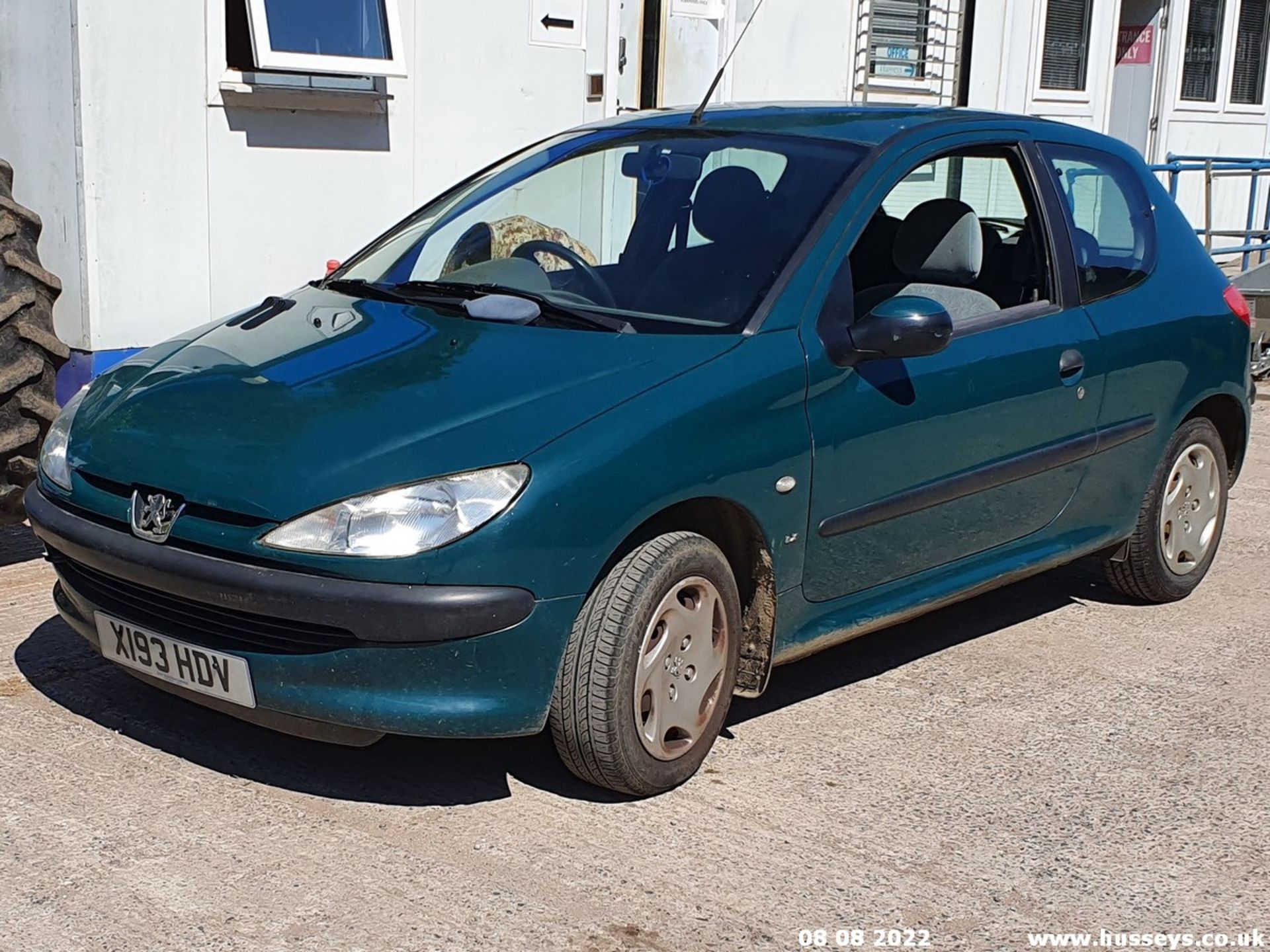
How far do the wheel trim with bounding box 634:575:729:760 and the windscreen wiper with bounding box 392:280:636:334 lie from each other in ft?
2.31

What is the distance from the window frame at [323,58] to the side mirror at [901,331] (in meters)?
3.85

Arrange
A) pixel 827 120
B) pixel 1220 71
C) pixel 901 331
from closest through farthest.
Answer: pixel 901 331
pixel 827 120
pixel 1220 71

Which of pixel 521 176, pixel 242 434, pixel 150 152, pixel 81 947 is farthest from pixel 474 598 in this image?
pixel 150 152

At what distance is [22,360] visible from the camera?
5145 mm

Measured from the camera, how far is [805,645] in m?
4.25

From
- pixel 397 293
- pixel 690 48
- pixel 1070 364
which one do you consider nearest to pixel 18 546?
pixel 397 293

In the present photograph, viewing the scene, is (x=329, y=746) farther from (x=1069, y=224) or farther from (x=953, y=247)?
(x=1069, y=224)

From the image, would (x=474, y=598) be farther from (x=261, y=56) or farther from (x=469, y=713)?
(x=261, y=56)

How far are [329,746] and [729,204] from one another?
176 centimetres

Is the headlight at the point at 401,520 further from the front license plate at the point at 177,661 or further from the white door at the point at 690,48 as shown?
the white door at the point at 690,48

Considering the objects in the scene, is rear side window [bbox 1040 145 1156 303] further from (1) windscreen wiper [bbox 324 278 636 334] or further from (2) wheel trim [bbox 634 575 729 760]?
(2) wheel trim [bbox 634 575 729 760]


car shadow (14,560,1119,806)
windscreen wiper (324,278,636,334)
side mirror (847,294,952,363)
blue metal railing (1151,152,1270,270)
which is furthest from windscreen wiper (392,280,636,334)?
blue metal railing (1151,152,1270,270)

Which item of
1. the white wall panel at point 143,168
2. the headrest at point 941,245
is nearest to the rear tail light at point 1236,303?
the headrest at point 941,245

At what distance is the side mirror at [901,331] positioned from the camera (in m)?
4.18
